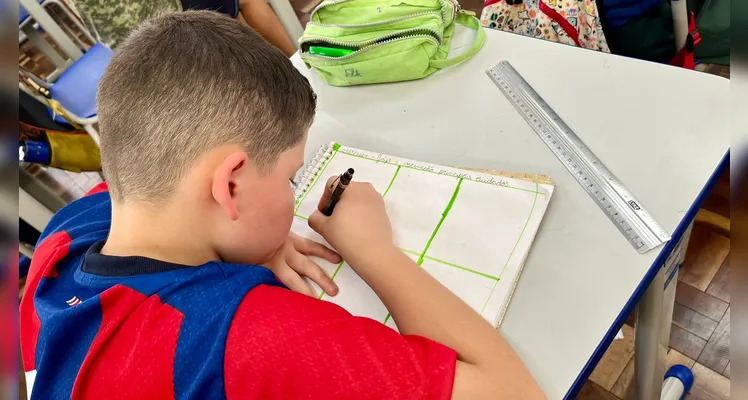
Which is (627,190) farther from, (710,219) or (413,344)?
(710,219)

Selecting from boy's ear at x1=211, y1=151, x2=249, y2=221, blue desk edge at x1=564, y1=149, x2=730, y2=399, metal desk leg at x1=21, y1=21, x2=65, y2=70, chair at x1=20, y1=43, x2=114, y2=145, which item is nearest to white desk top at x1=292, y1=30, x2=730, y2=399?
blue desk edge at x1=564, y1=149, x2=730, y2=399

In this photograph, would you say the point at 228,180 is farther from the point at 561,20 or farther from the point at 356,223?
the point at 561,20

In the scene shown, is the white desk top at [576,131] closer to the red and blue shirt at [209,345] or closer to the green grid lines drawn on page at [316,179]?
the green grid lines drawn on page at [316,179]

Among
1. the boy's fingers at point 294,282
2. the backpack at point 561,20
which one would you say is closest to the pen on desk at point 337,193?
the boy's fingers at point 294,282

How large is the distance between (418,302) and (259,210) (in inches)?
9.8

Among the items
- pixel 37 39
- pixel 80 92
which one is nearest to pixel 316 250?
pixel 80 92

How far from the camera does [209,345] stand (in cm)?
59

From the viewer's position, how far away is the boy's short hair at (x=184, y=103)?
2.19ft

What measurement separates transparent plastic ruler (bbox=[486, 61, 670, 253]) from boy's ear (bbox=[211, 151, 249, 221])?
532mm

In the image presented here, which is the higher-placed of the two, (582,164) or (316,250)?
(316,250)

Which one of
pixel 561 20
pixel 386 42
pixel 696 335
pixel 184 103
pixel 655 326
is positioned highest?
pixel 184 103

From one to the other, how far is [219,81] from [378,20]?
576mm

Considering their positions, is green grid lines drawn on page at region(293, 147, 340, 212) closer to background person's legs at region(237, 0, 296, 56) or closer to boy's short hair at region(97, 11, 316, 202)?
boy's short hair at region(97, 11, 316, 202)

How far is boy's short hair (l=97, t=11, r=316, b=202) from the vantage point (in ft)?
2.19
